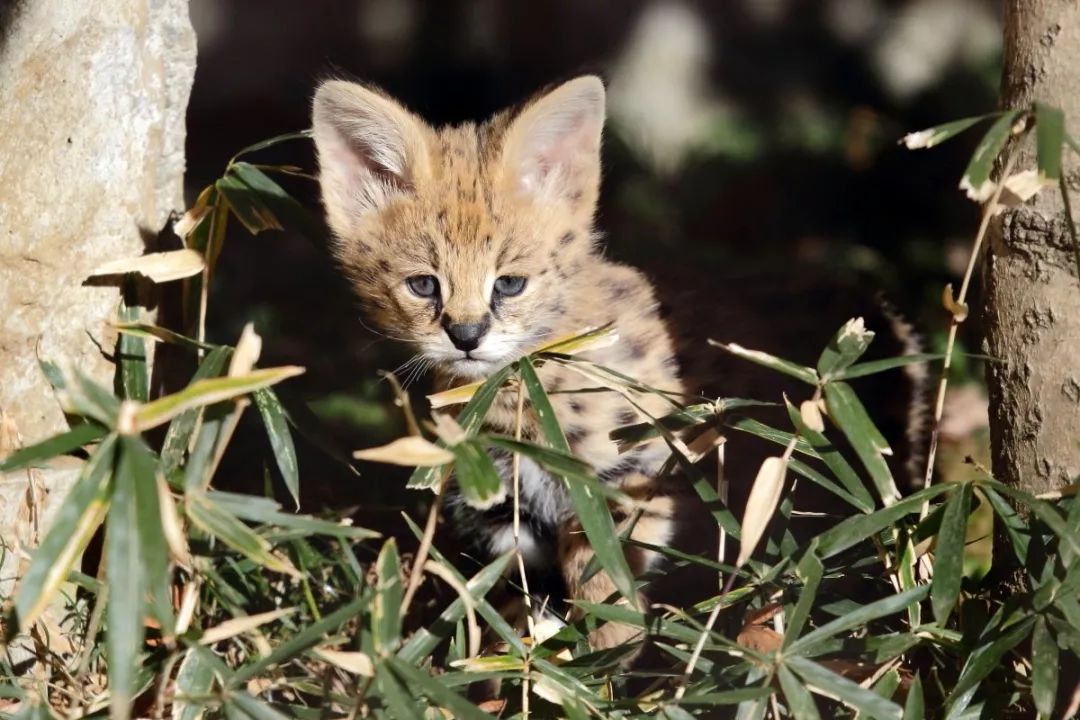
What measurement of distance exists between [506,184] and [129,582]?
1.41m

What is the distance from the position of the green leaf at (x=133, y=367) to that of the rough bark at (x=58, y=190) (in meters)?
0.15

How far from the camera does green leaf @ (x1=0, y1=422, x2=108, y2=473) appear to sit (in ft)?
5.19

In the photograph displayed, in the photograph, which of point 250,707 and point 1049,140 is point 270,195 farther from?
point 1049,140

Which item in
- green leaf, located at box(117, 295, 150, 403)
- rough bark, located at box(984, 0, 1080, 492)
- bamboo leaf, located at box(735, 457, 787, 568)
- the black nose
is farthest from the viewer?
the black nose

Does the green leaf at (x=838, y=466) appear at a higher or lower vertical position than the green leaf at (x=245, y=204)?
lower

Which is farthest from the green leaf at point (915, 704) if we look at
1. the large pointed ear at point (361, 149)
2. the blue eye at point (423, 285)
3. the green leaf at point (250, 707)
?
the large pointed ear at point (361, 149)

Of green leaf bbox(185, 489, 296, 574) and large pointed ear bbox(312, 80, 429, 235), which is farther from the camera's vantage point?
large pointed ear bbox(312, 80, 429, 235)

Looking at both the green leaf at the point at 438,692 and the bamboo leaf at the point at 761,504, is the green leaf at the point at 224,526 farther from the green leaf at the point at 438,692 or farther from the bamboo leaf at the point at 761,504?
the bamboo leaf at the point at 761,504

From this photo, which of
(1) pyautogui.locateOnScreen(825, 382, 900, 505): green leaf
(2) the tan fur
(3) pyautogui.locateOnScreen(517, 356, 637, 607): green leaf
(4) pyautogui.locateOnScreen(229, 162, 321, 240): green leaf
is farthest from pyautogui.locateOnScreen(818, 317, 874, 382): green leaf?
(4) pyautogui.locateOnScreen(229, 162, 321, 240): green leaf

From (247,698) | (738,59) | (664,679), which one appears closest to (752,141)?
(738,59)

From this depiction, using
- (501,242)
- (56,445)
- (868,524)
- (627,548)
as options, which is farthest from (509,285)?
(56,445)

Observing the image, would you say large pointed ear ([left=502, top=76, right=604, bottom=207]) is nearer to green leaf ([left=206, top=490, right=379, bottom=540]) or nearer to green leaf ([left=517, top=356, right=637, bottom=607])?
A: green leaf ([left=517, top=356, right=637, bottom=607])

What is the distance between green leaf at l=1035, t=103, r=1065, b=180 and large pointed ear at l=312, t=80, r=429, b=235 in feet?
4.20

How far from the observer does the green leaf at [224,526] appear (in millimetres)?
1663
